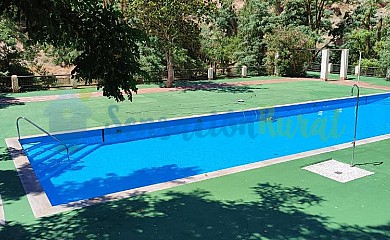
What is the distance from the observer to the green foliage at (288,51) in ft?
88.0

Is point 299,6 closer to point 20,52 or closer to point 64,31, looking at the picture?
point 20,52

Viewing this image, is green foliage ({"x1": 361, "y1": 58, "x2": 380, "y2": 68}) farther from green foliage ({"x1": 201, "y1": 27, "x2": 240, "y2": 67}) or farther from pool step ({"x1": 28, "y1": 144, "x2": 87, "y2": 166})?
pool step ({"x1": 28, "y1": 144, "x2": 87, "y2": 166})

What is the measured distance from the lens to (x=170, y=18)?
19828mm

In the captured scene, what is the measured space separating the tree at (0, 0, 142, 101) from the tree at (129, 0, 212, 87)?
15.0 metres

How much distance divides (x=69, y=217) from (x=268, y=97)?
1408 cm

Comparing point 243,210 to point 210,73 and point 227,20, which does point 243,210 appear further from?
point 227,20

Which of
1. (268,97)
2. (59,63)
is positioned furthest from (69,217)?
(59,63)

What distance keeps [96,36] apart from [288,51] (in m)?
24.3

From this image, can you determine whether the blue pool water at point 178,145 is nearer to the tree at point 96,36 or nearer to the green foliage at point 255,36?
the tree at point 96,36

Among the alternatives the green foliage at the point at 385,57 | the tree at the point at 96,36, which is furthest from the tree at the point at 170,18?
the tree at the point at 96,36

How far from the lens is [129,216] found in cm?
580

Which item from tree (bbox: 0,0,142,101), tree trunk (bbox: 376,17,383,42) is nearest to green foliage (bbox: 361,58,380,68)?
tree trunk (bbox: 376,17,383,42)

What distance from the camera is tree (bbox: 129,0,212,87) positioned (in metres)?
19.4

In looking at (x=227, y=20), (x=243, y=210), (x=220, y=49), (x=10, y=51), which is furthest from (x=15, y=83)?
(x=227, y=20)
